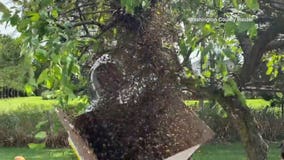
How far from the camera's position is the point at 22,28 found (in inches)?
55.9

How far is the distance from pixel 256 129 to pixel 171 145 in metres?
1.54

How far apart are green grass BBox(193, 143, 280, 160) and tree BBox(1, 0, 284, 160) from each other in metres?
4.82

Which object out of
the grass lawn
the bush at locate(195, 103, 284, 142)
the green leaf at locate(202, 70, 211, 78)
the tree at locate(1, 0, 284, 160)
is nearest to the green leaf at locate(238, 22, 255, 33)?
the tree at locate(1, 0, 284, 160)

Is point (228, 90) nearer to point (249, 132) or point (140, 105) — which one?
point (140, 105)

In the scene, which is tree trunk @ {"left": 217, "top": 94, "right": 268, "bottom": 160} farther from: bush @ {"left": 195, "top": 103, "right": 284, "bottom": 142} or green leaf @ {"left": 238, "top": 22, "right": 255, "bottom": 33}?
bush @ {"left": 195, "top": 103, "right": 284, "bottom": 142}

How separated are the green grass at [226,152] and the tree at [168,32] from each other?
190 inches

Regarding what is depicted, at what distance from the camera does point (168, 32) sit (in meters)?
1.75

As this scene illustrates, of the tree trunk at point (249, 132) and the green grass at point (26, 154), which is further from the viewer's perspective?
the green grass at point (26, 154)

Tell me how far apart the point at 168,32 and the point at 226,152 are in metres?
7.33

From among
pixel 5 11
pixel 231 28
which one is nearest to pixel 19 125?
pixel 5 11

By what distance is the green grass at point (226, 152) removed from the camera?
821 centimetres

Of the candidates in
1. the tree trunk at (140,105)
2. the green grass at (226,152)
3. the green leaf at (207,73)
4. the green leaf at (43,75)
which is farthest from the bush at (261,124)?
the green leaf at (43,75)

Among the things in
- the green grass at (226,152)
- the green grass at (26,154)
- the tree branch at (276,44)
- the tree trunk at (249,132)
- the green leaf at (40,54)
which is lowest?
the green grass at (226,152)

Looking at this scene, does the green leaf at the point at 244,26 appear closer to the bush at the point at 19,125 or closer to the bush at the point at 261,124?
the bush at the point at 261,124
